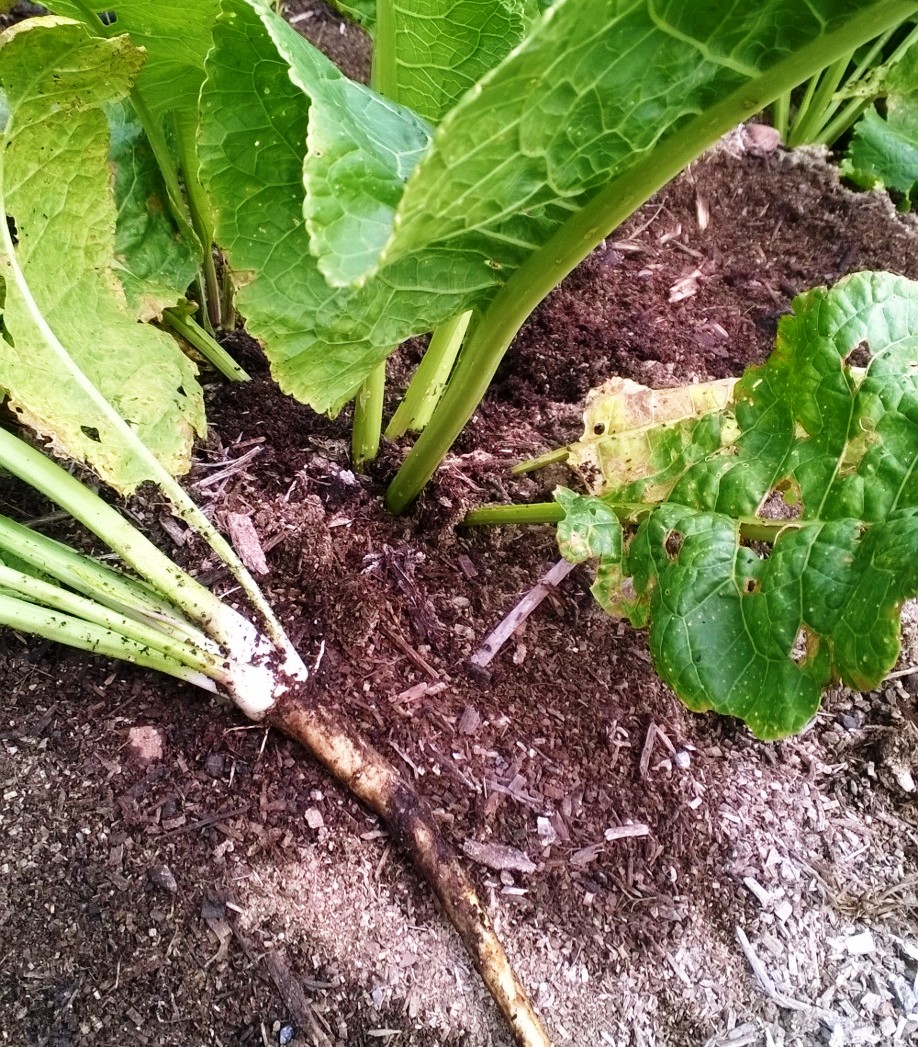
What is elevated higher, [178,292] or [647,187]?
[647,187]

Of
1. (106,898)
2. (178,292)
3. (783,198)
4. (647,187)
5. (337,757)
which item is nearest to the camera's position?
(647,187)

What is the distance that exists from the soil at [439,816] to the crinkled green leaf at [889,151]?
125 centimetres

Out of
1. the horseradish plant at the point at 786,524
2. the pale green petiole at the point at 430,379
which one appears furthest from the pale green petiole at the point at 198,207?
the horseradish plant at the point at 786,524

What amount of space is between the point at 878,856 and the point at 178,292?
52.1 inches

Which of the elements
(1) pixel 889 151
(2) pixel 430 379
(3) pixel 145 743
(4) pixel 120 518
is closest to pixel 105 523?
(4) pixel 120 518

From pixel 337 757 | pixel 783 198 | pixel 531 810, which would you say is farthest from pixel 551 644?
pixel 783 198

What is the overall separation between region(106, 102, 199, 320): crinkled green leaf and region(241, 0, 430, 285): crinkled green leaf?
47cm

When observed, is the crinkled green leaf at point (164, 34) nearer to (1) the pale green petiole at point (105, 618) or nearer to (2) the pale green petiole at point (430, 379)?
(2) the pale green petiole at point (430, 379)

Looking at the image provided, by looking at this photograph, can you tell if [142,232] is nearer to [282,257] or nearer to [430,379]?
[282,257]

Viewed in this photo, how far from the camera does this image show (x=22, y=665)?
107cm

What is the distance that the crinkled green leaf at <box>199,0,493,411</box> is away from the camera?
0.86 m

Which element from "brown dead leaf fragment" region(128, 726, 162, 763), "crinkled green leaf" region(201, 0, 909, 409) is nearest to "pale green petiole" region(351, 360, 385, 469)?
"crinkled green leaf" region(201, 0, 909, 409)

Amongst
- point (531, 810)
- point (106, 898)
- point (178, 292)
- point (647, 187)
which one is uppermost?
point (647, 187)

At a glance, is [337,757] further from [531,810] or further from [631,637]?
[631,637]
